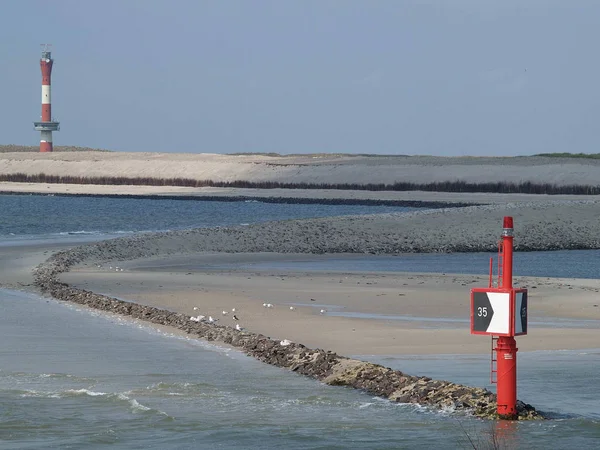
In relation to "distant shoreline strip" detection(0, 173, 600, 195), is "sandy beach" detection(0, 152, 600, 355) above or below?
below

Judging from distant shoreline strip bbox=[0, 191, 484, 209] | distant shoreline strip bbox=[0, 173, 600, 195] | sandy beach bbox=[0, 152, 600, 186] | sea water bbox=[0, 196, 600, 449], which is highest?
sandy beach bbox=[0, 152, 600, 186]

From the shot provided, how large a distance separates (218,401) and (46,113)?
12321 centimetres

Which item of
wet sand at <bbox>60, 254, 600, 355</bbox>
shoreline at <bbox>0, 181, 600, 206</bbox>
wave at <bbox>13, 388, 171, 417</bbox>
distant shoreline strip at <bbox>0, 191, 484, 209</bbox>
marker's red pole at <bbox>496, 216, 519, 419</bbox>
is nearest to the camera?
marker's red pole at <bbox>496, 216, 519, 419</bbox>

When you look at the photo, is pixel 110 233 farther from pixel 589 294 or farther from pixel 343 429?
pixel 343 429

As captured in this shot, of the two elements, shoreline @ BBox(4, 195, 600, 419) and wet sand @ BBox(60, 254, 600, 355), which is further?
wet sand @ BBox(60, 254, 600, 355)

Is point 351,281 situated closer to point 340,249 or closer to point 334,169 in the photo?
point 340,249

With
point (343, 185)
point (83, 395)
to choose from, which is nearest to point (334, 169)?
point (343, 185)

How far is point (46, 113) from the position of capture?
13038cm

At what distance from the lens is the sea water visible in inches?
374

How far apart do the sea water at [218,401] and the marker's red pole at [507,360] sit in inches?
6.0

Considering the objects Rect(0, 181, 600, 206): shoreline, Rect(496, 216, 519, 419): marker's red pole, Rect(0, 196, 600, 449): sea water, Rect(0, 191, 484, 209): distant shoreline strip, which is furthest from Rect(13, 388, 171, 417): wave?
Rect(0, 191, 484, 209): distant shoreline strip

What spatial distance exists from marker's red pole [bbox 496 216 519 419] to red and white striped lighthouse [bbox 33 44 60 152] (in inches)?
4609

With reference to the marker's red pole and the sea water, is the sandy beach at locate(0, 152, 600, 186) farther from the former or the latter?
the marker's red pole

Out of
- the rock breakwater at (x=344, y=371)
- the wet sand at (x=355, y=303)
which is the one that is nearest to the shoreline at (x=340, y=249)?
the rock breakwater at (x=344, y=371)
